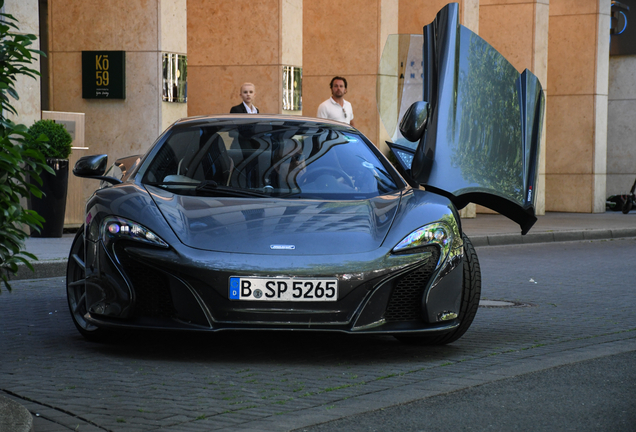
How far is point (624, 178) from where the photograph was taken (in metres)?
25.8

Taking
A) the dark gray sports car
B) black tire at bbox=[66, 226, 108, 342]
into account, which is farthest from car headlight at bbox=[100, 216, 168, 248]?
black tire at bbox=[66, 226, 108, 342]

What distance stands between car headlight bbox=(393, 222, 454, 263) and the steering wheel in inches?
33.0

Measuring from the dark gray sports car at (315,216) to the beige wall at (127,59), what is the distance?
8032 millimetres

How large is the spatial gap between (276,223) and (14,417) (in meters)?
1.97

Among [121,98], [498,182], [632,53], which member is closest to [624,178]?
[632,53]

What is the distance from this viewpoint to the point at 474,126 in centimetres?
666

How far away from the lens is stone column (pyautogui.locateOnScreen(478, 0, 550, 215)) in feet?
68.0

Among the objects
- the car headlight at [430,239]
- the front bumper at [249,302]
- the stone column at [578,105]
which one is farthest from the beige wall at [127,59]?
the stone column at [578,105]

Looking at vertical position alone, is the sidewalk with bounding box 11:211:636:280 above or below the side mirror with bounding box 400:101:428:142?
below

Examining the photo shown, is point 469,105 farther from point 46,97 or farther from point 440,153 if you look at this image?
point 46,97

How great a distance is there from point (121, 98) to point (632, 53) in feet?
A: 51.9

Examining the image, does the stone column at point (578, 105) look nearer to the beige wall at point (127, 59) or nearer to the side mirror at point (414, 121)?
the beige wall at point (127, 59)

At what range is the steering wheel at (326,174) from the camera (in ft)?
20.0

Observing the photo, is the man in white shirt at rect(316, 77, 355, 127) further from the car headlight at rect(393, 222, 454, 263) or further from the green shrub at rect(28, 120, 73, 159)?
the car headlight at rect(393, 222, 454, 263)
